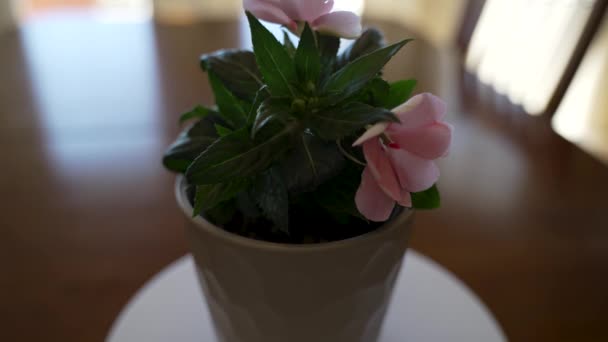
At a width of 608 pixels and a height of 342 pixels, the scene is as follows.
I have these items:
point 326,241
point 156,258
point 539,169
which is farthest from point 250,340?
point 539,169

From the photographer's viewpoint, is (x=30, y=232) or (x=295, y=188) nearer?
(x=295, y=188)

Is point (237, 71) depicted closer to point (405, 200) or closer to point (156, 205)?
point (405, 200)

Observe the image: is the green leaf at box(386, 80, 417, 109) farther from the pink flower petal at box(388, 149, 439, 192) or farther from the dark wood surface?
the dark wood surface

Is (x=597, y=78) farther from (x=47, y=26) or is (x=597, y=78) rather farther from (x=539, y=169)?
(x=47, y=26)

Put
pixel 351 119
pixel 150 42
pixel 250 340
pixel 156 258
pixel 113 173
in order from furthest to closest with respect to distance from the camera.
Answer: pixel 150 42 → pixel 113 173 → pixel 156 258 → pixel 250 340 → pixel 351 119

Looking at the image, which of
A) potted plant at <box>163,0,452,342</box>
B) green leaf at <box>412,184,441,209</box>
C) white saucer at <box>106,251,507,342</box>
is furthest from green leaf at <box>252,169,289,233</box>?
white saucer at <box>106,251,507,342</box>

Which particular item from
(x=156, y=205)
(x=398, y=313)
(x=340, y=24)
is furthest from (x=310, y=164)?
(x=156, y=205)

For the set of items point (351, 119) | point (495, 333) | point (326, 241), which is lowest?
point (495, 333)
